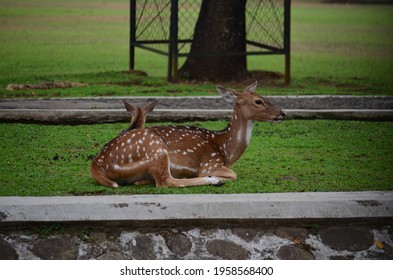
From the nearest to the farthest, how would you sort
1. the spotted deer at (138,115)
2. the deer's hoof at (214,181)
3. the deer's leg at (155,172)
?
the deer's leg at (155,172)
the deer's hoof at (214,181)
the spotted deer at (138,115)

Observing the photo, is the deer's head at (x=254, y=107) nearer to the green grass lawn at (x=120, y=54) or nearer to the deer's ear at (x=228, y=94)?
the deer's ear at (x=228, y=94)

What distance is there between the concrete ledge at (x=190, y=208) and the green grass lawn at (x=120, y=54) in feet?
15.0

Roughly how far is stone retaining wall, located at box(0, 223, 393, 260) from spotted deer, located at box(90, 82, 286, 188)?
0.56m

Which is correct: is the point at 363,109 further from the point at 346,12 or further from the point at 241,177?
the point at 346,12

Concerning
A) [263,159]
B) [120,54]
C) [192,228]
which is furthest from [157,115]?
[120,54]

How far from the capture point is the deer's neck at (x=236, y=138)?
6.57 meters

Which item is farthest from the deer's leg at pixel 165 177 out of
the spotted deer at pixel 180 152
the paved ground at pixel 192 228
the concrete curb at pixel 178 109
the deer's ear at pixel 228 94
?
the concrete curb at pixel 178 109

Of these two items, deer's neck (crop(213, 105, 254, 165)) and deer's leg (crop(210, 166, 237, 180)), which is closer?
deer's leg (crop(210, 166, 237, 180))

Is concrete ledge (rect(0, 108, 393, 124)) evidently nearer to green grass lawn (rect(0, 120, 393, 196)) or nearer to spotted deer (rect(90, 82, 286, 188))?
green grass lawn (rect(0, 120, 393, 196))

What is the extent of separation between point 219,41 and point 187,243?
6.35 meters

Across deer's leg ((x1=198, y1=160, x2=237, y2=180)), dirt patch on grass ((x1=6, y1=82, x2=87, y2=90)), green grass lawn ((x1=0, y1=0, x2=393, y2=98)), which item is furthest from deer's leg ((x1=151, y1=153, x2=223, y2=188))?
dirt patch on grass ((x1=6, y1=82, x2=87, y2=90))

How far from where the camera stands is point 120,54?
1409 centimetres

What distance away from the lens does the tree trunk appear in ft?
38.4


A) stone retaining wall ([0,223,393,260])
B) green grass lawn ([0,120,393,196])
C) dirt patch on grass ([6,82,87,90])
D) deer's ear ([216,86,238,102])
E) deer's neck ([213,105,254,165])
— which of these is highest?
deer's ear ([216,86,238,102])
